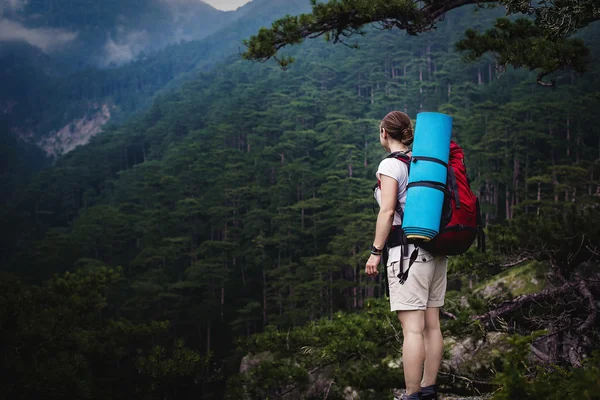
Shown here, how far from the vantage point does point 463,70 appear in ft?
112

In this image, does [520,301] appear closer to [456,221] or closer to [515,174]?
[456,221]

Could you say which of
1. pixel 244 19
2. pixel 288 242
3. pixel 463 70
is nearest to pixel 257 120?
pixel 288 242

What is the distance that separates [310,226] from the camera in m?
26.3

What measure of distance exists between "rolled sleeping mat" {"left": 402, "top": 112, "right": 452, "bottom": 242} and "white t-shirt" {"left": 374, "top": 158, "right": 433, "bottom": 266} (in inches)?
2.3

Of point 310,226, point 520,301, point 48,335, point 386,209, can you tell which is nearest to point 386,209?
point 386,209

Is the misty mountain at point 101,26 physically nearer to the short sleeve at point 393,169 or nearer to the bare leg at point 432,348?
the short sleeve at point 393,169

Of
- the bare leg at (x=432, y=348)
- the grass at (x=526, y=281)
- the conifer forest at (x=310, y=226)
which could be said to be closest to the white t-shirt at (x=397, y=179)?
the bare leg at (x=432, y=348)

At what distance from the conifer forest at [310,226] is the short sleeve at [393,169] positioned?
2.64 feet

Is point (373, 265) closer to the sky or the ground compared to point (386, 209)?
closer to the ground

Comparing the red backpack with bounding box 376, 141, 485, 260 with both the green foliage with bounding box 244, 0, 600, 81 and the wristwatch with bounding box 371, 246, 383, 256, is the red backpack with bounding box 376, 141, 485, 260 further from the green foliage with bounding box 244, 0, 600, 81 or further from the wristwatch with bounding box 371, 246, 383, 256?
the green foliage with bounding box 244, 0, 600, 81

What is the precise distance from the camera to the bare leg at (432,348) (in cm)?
189

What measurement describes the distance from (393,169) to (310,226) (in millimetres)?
24499

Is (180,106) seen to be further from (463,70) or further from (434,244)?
(434,244)

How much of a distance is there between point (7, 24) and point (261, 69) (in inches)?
3380
